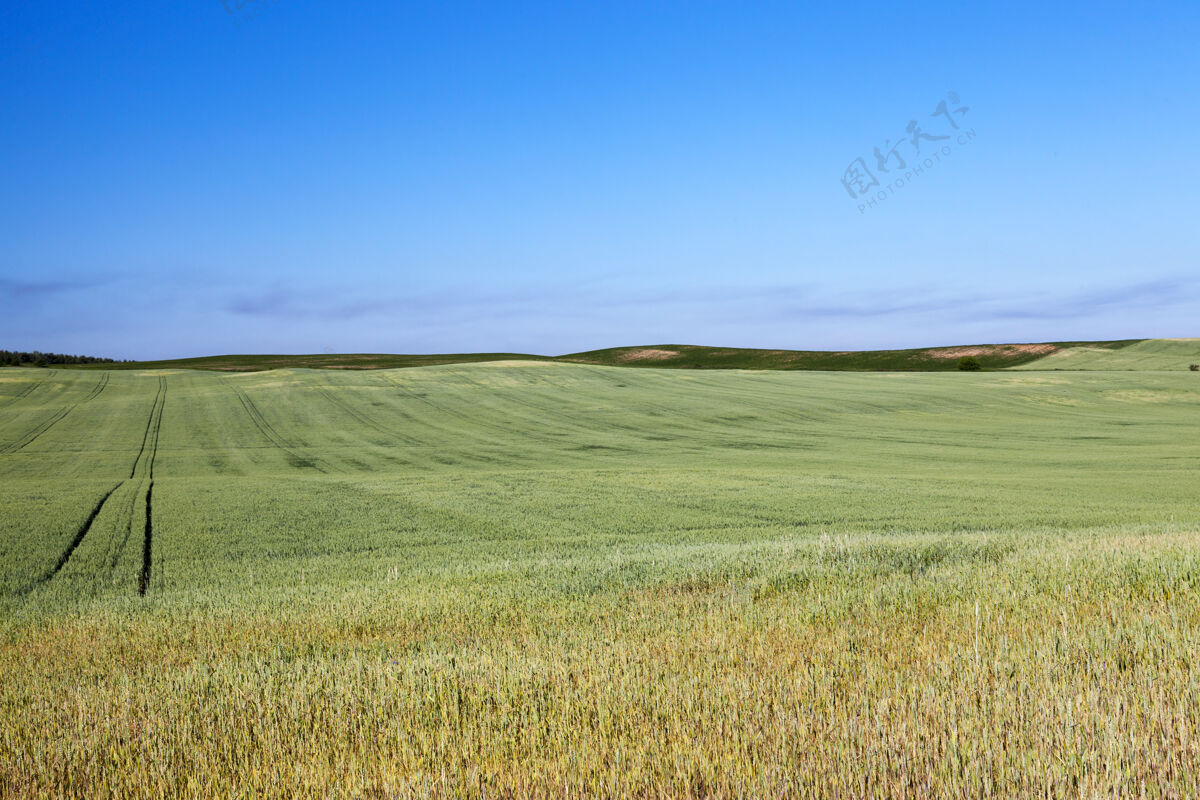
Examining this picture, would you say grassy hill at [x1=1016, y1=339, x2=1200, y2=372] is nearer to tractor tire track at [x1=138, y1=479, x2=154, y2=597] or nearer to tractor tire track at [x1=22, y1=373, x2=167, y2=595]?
tractor tire track at [x1=22, y1=373, x2=167, y2=595]

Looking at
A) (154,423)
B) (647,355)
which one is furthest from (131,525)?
(647,355)

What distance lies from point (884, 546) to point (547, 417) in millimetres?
34485

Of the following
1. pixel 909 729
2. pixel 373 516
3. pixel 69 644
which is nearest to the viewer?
pixel 909 729

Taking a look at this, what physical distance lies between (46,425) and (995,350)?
324ft

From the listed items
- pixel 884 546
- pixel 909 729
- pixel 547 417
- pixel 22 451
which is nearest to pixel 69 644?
pixel 909 729

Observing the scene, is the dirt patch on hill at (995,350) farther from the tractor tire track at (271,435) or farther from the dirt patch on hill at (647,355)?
the tractor tire track at (271,435)

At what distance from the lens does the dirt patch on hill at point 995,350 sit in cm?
9475

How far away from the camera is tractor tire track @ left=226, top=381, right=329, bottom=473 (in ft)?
98.5

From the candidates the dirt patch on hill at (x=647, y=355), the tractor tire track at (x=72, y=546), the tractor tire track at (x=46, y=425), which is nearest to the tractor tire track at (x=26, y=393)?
the tractor tire track at (x=46, y=425)

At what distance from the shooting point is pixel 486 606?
7.27 metres

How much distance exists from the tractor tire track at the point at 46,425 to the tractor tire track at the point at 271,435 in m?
8.93

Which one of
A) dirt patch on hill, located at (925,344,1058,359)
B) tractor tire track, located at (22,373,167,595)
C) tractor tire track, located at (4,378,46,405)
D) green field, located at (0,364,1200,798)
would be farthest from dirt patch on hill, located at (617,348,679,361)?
green field, located at (0,364,1200,798)

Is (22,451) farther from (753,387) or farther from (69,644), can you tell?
(753,387)

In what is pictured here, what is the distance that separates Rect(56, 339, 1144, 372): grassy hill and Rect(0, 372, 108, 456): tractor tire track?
3643 cm
